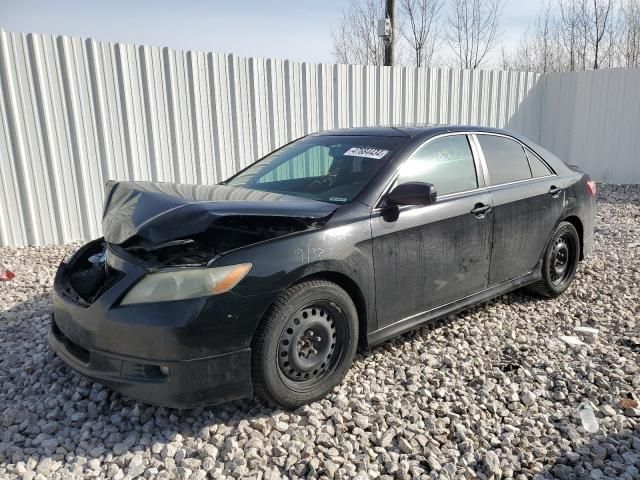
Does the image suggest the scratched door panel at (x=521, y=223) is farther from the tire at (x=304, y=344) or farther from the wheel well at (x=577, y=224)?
the tire at (x=304, y=344)

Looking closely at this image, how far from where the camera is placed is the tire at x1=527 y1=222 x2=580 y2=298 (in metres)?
4.38

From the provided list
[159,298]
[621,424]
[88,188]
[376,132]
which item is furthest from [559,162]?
[88,188]

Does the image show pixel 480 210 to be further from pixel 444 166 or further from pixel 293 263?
pixel 293 263

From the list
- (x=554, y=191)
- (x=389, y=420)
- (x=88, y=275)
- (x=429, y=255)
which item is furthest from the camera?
(x=554, y=191)

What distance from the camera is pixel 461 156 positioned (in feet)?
12.2

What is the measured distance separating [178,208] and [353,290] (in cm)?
114

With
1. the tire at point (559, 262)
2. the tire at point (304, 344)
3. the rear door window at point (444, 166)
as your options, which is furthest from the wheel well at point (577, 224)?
the tire at point (304, 344)

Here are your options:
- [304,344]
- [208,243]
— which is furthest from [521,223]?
[208,243]

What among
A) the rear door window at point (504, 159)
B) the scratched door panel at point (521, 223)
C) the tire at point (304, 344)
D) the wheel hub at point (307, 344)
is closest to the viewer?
the tire at point (304, 344)

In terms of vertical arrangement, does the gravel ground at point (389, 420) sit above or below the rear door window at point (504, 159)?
below

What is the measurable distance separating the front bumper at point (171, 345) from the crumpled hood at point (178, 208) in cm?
23

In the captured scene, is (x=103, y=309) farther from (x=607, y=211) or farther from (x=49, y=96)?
(x=607, y=211)

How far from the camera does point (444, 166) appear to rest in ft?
11.7

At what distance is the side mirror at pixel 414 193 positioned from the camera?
116 inches
